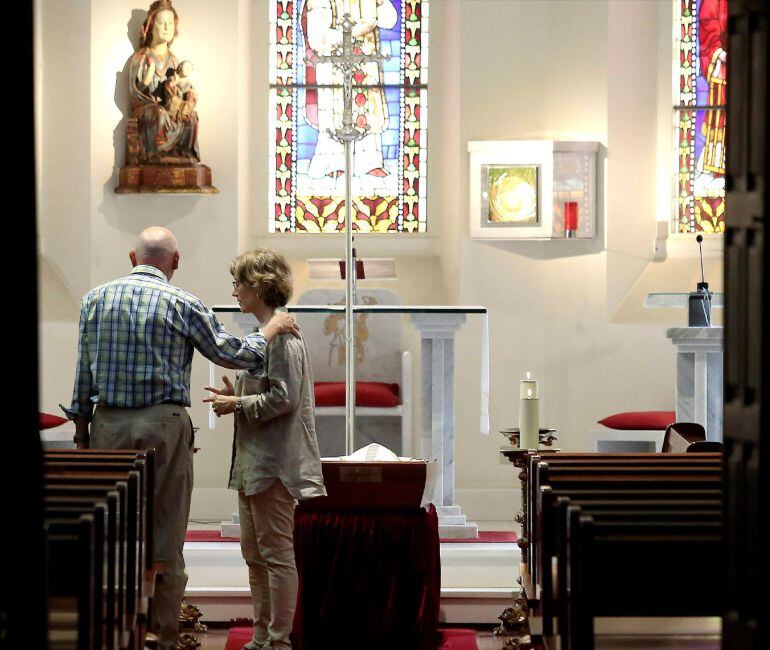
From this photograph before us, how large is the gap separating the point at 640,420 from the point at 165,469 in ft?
14.7

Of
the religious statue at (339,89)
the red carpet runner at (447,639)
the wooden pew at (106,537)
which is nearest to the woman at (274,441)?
the wooden pew at (106,537)

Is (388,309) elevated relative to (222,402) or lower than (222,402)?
elevated

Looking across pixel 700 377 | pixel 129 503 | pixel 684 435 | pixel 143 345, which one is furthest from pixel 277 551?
pixel 700 377

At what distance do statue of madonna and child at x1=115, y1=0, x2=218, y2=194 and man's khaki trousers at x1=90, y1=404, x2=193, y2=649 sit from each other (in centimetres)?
441

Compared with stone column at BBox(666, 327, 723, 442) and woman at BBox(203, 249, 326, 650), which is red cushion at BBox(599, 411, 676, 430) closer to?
stone column at BBox(666, 327, 723, 442)

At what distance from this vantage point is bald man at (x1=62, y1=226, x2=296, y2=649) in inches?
182

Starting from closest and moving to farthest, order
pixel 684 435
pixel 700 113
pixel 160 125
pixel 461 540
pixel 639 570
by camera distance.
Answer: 1. pixel 639 570
2. pixel 684 435
3. pixel 461 540
4. pixel 160 125
5. pixel 700 113

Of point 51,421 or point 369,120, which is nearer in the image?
point 51,421

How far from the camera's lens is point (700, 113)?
9.69m

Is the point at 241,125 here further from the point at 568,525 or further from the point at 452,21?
the point at 568,525

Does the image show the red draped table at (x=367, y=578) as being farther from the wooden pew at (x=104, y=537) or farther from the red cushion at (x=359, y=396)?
the red cushion at (x=359, y=396)

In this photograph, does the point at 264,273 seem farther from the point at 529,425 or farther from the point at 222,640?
the point at 222,640

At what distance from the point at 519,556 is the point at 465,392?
2817 millimetres

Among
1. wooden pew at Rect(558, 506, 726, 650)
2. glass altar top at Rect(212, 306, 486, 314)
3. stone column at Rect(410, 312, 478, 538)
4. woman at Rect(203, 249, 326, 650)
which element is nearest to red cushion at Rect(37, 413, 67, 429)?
glass altar top at Rect(212, 306, 486, 314)
